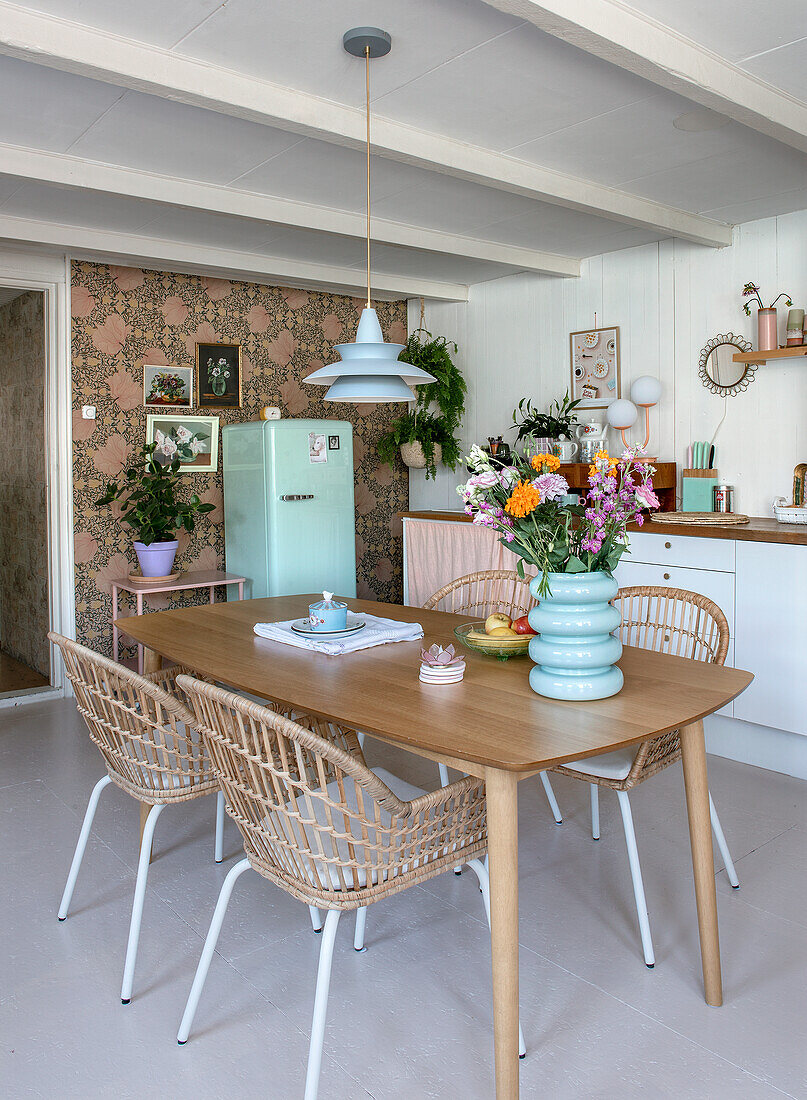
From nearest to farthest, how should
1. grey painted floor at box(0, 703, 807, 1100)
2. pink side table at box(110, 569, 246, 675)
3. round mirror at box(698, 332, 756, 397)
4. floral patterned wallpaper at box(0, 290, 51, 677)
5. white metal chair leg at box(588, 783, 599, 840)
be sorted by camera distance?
1. grey painted floor at box(0, 703, 807, 1100)
2. white metal chair leg at box(588, 783, 599, 840)
3. round mirror at box(698, 332, 756, 397)
4. pink side table at box(110, 569, 246, 675)
5. floral patterned wallpaper at box(0, 290, 51, 677)

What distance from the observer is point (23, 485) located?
5.27m

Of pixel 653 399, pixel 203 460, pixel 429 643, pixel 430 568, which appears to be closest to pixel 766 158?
pixel 653 399

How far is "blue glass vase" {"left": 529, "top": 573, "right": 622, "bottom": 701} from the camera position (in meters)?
1.82

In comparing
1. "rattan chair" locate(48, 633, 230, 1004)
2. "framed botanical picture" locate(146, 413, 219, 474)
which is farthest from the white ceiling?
"rattan chair" locate(48, 633, 230, 1004)

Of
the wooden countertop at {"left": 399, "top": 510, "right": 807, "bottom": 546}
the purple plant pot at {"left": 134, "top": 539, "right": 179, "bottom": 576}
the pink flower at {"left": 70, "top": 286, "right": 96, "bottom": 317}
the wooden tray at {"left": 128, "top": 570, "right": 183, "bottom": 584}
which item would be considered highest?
the pink flower at {"left": 70, "top": 286, "right": 96, "bottom": 317}

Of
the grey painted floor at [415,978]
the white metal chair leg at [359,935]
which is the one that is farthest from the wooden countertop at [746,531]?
the white metal chair leg at [359,935]

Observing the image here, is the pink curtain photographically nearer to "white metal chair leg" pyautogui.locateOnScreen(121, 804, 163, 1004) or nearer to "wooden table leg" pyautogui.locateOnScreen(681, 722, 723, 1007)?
"wooden table leg" pyautogui.locateOnScreen(681, 722, 723, 1007)

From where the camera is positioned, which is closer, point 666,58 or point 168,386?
point 666,58

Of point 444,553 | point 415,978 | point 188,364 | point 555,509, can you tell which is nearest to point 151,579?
point 188,364

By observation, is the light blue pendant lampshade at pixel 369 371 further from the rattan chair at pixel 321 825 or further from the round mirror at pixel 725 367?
the round mirror at pixel 725 367

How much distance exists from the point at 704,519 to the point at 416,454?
2.26 m

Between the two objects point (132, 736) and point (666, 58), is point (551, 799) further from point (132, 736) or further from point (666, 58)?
point (666, 58)

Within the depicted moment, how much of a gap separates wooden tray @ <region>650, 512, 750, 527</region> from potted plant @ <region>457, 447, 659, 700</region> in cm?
200

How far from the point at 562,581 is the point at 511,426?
3.63 metres
